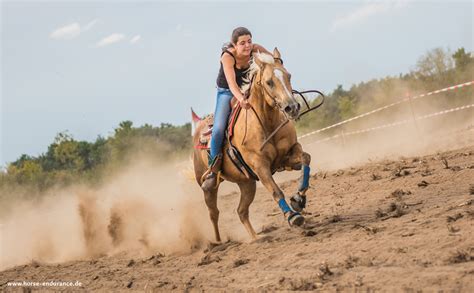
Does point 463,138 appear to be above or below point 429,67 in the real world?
below

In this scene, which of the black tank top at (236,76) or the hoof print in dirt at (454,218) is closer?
the hoof print in dirt at (454,218)

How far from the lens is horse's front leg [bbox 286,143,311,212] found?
7.92 metres

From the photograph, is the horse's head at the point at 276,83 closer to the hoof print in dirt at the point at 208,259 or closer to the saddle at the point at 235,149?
the saddle at the point at 235,149

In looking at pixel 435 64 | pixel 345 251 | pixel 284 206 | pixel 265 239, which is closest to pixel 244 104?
pixel 284 206

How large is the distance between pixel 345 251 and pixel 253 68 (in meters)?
2.88

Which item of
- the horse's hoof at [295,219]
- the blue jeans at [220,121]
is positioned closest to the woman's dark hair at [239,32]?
the blue jeans at [220,121]

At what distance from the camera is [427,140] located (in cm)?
1830

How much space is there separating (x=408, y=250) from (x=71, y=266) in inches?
252

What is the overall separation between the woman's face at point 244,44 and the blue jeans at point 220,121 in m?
0.75

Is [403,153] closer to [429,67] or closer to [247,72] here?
A: [247,72]

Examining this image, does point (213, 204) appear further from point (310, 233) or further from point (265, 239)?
point (310, 233)

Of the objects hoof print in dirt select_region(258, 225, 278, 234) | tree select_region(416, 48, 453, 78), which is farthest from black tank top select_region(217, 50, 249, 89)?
tree select_region(416, 48, 453, 78)

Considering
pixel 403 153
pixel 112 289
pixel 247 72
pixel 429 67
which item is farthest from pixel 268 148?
pixel 429 67

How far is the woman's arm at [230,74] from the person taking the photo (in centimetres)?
845
